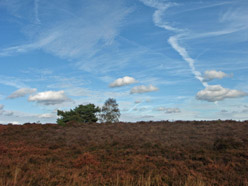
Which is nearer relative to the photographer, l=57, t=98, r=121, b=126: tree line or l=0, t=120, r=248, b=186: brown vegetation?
l=0, t=120, r=248, b=186: brown vegetation

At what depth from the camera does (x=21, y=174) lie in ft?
30.0

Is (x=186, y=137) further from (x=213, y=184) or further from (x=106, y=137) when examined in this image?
(x=213, y=184)

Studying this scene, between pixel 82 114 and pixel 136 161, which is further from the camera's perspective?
pixel 82 114

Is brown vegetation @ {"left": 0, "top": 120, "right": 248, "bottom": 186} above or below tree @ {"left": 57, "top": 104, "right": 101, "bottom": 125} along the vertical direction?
below

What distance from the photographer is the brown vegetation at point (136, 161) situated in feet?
27.8

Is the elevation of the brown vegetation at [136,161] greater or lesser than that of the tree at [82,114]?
lesser

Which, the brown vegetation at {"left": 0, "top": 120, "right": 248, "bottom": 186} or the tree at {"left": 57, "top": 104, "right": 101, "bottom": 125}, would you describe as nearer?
the brown vegetation at {"left": 0, "top": 120, "right": 248, "bottom": 186}

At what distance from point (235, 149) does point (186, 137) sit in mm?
4539

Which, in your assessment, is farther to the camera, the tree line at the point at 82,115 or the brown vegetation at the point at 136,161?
the tree line at the point at 82,115

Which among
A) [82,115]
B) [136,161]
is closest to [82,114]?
[82,115]

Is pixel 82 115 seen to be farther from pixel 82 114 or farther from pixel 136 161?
pixel 136 161

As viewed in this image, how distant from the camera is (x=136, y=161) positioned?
11391 mm

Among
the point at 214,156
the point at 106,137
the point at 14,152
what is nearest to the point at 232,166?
the point at 214,156

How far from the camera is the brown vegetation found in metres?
8.46
